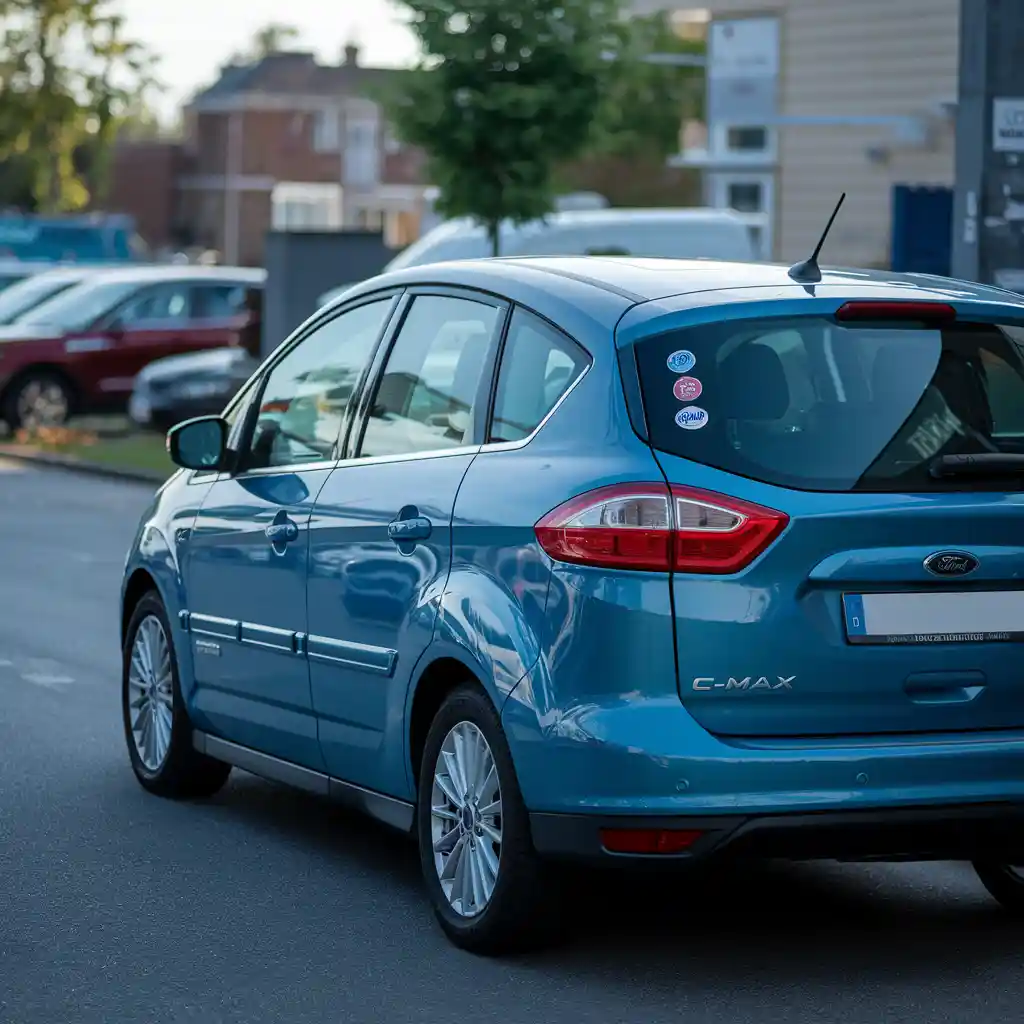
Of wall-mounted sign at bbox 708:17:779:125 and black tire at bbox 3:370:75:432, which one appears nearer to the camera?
black tire at bbox 3:370:75:432

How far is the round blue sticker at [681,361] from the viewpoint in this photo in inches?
236

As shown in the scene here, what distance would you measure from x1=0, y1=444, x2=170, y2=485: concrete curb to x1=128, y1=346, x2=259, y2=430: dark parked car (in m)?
1.41

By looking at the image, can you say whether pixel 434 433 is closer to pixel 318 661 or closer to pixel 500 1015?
pixel 318 661

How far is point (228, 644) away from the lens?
7.90 meters

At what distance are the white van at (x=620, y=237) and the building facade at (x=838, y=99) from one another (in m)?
2.29

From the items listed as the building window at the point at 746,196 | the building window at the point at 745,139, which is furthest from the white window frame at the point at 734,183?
the building window at the point at 745,139

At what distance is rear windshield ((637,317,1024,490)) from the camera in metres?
5.86

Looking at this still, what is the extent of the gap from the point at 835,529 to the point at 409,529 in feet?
4.19

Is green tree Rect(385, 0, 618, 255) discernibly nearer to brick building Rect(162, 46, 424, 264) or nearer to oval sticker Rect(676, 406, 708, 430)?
oval sticker Rect(676, 406, 708, 430)

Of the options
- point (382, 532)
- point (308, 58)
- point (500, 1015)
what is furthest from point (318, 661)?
point (308, 58)

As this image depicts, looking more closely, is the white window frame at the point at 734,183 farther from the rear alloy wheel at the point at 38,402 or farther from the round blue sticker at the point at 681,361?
the round blue sticker at the point at 681,361

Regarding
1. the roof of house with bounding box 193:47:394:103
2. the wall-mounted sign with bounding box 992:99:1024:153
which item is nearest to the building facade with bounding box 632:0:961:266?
the wall-mounted sign with bounding box 992:99:1024:153

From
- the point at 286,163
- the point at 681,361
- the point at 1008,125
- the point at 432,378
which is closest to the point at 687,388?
the point at 681,361

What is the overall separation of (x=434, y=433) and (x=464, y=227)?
2024cm
